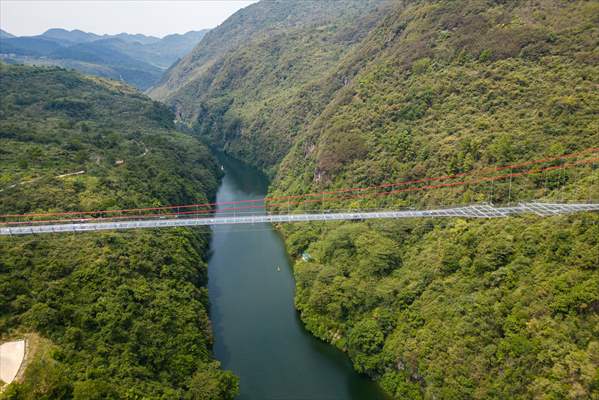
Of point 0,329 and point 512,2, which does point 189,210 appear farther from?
point 512,2

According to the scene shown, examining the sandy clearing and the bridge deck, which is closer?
the sandy clearing

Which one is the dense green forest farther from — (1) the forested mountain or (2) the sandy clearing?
(1) the forested mountain

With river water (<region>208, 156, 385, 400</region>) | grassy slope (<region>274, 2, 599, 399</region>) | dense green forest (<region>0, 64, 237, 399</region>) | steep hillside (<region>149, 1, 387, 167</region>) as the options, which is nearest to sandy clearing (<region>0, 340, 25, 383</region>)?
dense green forest (<region>0, 64, 237, 399</region>)

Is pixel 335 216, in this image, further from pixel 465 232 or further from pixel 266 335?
pixel 266 335

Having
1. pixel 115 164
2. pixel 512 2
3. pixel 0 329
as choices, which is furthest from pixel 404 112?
pixel 0 329

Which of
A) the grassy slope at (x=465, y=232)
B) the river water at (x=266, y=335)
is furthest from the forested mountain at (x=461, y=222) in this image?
the river water at (x=266, y=335)

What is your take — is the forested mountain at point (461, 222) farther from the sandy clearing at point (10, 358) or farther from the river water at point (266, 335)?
the sandy clearing at point (10, 358)

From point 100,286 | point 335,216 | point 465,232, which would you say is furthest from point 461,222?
point 100,286
